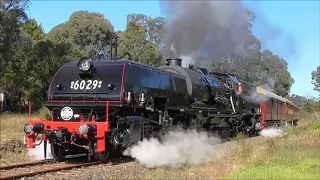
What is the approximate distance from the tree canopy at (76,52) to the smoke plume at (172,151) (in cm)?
937

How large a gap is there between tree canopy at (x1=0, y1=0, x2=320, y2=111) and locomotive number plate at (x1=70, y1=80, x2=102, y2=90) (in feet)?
36.7

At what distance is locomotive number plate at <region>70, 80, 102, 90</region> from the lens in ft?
37.2

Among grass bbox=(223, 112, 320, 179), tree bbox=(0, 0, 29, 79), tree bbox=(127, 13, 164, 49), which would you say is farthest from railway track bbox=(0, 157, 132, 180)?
tree bbox=(127, 13, 164, 49)

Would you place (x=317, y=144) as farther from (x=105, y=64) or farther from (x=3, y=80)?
(x=3, y=80)

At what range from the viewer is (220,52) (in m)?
23.9

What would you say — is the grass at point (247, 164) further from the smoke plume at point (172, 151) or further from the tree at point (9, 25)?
the tree at point (9, 25)

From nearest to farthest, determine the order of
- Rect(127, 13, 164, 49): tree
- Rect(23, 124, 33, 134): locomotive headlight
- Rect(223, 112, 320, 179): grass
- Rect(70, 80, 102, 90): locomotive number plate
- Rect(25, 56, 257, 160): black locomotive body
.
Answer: Rect(223, 112, 320, 179): grass → Rect(25, 56, 257, 160): black locomotive body → Rect(23, 124, 33, 134): locomotive headlight → Rect(70, 80, 102, 90): locomotive number plate → Rect(127, 13, 164, 49): tree

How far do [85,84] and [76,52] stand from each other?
30775 mm

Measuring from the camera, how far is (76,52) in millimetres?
41406

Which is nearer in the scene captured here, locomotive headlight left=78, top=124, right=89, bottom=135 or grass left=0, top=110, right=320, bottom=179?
grass left=0, top=110, right=320, bottom=179

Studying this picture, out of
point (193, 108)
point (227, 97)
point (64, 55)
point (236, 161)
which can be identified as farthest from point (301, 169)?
point (64, 55)

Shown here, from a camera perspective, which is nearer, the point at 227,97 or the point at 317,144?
the point at 317,144

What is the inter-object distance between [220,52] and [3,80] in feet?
74.3

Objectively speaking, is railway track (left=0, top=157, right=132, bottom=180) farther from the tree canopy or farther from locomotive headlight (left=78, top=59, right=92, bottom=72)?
the tree canopy
